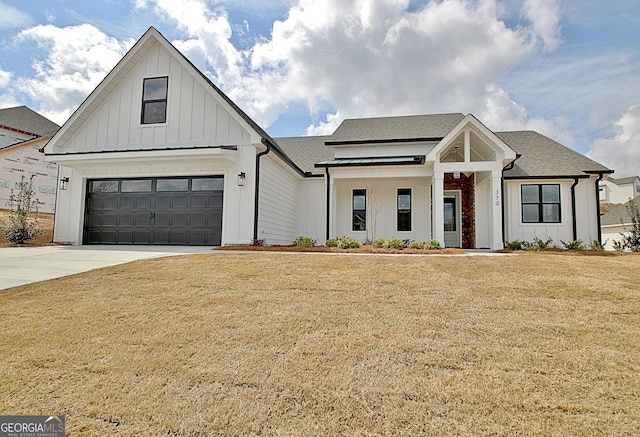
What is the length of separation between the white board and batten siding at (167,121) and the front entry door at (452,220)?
9424 mm

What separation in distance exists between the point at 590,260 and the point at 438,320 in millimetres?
6411

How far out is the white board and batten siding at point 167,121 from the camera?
11.8 metres

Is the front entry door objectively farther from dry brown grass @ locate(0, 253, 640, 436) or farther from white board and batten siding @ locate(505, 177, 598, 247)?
dry brown grass @ locate(0, 253, 640, 436)

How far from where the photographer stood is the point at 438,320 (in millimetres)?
3992

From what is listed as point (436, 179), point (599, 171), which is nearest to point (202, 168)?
point (436, 179)

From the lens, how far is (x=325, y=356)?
3.16m

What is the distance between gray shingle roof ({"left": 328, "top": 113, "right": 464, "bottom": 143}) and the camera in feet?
51.4

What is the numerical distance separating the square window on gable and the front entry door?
12078mm

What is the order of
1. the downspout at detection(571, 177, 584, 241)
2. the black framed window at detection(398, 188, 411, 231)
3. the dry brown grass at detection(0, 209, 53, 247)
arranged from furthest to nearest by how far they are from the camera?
the black framed window at detection(398, 188, 411, 231)
the downspout at detection(571, 177, 584, 241)
the dry brown grass at detection(0, 209, 53, 247)

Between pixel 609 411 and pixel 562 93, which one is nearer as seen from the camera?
pixel 609 411

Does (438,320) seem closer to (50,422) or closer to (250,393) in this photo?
(250,393)

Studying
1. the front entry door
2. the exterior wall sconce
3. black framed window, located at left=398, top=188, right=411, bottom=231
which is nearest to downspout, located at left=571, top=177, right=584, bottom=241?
the front entry door

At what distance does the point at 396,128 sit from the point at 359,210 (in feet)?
14.5

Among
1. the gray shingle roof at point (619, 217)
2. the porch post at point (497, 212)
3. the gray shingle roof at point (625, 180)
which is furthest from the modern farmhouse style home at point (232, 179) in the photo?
the gray shingle roof at point (625, 180)
